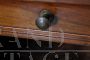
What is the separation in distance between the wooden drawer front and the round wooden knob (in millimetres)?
14

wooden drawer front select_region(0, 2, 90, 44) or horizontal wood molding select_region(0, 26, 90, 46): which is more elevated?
wooden drawer front select_region(0, 2, 90, 44)

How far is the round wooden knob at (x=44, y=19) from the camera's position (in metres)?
0.51

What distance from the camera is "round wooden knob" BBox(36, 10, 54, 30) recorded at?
0.51 m

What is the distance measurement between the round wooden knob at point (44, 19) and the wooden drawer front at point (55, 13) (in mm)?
14

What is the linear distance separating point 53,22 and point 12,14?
5.4 inches

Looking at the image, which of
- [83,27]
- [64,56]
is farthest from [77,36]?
[64,56]

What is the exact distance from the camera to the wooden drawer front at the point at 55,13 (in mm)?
503

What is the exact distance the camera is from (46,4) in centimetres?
52

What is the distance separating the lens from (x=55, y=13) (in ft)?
1.72

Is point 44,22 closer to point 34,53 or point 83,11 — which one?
point 83,11

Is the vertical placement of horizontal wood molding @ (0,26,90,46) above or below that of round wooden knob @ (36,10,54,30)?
below

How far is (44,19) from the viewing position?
511 mm

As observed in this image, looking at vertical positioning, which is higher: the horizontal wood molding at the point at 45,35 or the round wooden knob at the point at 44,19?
the round wooden knob at the point at 44,19

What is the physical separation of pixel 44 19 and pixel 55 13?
0.13 ft
